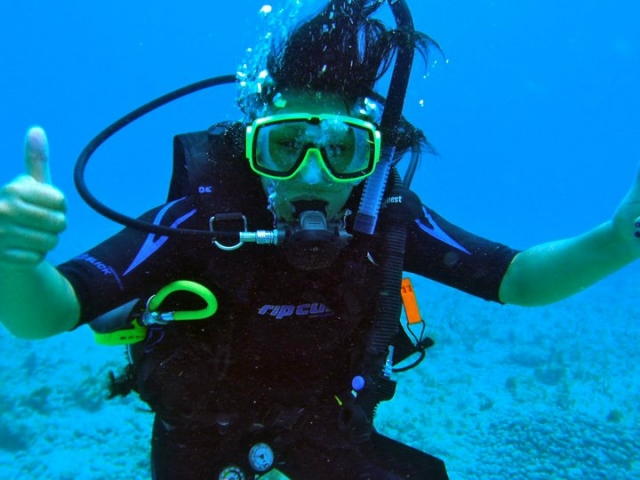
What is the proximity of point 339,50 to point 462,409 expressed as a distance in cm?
863

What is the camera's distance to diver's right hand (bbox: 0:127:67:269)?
5.02ft

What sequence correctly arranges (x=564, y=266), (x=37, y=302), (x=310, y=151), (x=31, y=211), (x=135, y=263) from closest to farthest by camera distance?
1. (x=31, y=211)
2. (x=37, y=302)
3. (x=135, y=263)
4. (x=310, y=151)
5. (x=564, y=266)

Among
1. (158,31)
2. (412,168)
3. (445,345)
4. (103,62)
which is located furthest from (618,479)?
(103,62)

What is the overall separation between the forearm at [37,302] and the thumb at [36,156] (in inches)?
16.7

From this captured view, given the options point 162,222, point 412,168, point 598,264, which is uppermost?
point 412,168

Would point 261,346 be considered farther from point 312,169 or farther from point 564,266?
point 564,266

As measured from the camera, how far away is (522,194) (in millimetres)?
153000

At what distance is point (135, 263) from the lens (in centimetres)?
241

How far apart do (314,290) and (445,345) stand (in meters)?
11.1

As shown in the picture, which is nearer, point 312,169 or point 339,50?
point 312,169

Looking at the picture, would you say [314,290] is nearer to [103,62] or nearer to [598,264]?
[598,264]

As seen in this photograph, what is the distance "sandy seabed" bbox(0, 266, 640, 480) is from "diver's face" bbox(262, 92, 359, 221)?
6.47m

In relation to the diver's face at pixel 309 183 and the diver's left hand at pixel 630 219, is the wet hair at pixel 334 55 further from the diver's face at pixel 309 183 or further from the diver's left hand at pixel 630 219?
the diver's left hand at pixel 630 219

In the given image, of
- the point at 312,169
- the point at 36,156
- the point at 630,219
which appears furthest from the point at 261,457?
the point at 630,219
